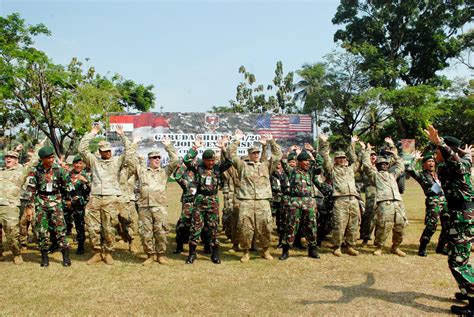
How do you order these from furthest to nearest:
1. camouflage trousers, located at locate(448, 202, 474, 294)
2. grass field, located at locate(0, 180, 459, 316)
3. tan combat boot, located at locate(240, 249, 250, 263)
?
tan combat boot, located at locate(240, 249, 250, 263) < grass field, located at locate(0, 180, 459, 316) < camouflage trousers, located at locate(448, 202, 474, 294)

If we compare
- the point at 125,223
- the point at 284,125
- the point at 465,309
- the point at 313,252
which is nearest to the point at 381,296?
the point at 465,309

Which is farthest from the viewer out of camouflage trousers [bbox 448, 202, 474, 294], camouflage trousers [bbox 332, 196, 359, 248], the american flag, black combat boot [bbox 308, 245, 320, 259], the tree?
the tree

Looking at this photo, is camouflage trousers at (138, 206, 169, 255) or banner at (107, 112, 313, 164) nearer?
camouflage trousers at (138, 206, 169, 255)

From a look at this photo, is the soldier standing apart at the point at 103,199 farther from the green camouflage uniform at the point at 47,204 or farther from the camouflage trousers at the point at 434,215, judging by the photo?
the camouflage trousers at the point at 434,215

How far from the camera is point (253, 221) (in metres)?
7.37

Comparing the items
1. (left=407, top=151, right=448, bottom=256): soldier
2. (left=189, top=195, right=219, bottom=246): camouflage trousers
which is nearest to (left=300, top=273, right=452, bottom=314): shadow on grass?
(left=189, top=195, right=219, bottom=246): camouflage trousers

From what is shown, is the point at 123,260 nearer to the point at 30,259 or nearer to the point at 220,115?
the point at 30,259

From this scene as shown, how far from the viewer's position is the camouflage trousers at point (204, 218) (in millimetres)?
7332

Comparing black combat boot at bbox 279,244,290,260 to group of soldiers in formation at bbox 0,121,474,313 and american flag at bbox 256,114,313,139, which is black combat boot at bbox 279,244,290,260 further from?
american flag at bbox 256,114,313,139

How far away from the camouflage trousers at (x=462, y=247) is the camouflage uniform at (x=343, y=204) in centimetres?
286

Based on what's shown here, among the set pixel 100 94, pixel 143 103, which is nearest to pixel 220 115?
pixel 100 94

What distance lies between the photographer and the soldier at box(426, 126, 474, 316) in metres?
4.80

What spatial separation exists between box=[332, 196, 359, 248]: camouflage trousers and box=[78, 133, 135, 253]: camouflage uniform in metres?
4.33

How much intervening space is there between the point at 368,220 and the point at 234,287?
4542 millimetres
